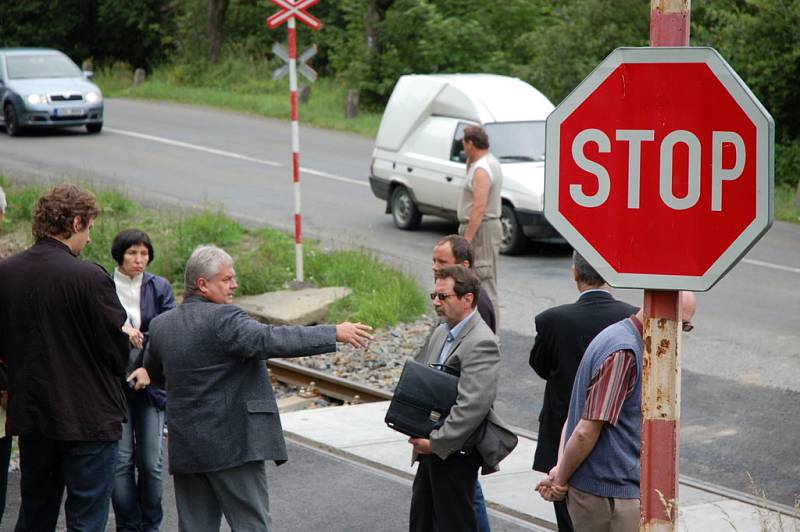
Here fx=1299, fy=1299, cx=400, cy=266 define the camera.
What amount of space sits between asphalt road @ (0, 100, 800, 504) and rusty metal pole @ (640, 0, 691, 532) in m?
4.56

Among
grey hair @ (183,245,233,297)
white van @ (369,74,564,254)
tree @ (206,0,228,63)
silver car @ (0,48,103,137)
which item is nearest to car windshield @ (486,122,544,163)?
white van @ (369,74,564,254)

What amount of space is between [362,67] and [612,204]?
29793mm

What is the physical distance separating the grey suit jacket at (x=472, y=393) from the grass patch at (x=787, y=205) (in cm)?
1404

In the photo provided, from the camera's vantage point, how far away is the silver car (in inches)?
1049

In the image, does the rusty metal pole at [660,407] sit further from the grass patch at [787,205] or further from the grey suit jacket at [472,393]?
the grass patch at [787,205]

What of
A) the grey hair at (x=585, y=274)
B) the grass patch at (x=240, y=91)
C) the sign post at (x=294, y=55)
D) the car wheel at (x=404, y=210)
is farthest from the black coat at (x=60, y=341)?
the grass patch at (x=240, y=91)

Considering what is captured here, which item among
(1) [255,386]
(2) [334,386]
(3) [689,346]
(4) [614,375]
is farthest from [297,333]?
(3) [689,346]

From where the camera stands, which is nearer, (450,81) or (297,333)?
(297,333)

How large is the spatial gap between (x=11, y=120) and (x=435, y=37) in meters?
10.6

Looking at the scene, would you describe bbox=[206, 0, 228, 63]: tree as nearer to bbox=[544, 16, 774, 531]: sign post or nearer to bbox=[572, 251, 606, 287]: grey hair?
bbox=[572, 251, 606, 287]: grey hair

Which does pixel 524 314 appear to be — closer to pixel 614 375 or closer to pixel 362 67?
pixel 614 375

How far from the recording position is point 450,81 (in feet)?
56.6

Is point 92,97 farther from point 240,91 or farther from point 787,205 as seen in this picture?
point 787,205

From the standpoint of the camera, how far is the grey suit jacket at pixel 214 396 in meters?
5.89
